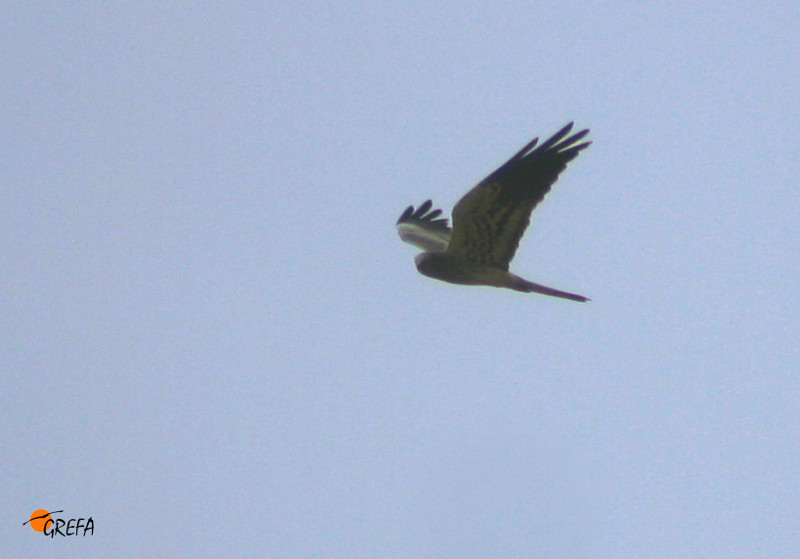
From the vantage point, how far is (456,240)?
32.9 feet

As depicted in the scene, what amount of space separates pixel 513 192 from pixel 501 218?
27 cm

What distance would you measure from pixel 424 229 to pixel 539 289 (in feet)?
8.91

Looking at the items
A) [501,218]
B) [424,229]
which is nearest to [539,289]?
[501,218]

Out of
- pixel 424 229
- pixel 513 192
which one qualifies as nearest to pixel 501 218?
pixel 513 192

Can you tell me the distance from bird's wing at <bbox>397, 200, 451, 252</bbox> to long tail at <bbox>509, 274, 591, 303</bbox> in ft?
4.25

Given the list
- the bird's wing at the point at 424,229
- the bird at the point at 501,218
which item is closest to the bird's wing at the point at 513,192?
the bird at the point at 501,218

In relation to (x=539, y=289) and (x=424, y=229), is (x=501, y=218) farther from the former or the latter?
(x=424, y=229)

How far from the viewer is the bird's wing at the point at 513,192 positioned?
966cm

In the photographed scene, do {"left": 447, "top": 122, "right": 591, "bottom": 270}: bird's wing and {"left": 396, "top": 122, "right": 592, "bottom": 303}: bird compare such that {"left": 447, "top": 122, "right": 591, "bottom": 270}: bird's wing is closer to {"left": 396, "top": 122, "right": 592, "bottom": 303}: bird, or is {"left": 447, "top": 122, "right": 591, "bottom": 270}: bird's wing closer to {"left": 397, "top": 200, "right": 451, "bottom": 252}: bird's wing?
{"left": 396, "top": 122, "right": 592, "bottom": 303}: bird

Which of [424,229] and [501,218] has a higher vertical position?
[424,229]

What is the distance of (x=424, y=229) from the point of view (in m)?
12.3

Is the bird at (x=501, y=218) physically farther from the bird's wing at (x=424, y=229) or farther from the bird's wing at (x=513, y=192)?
the bird's wing at (x=424, y=229)

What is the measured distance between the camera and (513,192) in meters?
9.73

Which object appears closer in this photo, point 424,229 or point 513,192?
point 513,192
